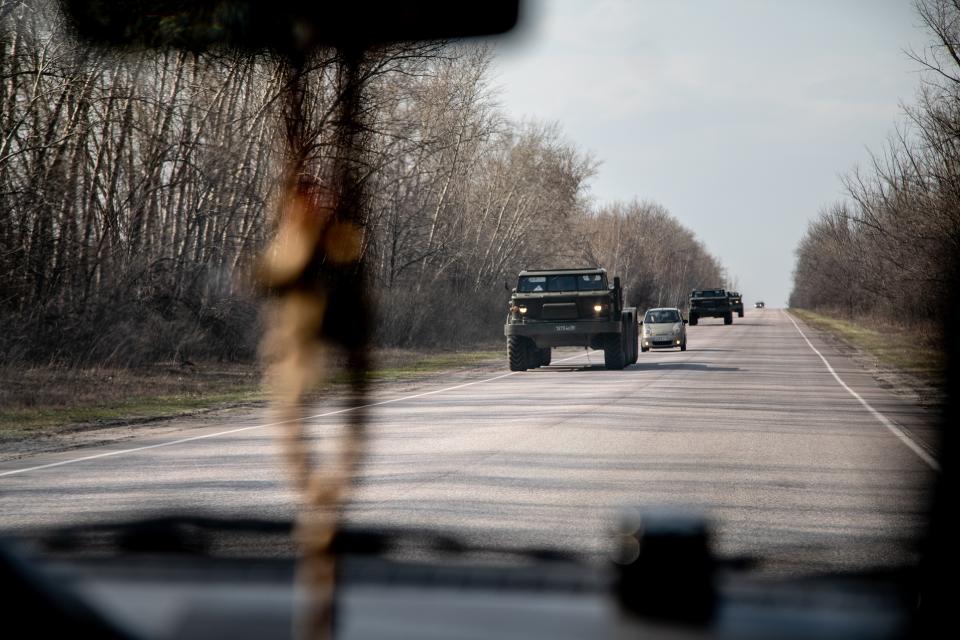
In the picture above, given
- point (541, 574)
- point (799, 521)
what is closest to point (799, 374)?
point (799, 521)

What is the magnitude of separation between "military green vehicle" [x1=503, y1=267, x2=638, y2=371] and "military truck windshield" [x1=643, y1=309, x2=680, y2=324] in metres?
11.2

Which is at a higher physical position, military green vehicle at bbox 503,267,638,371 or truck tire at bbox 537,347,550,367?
military green vehicle at bbox 503,267,638,371

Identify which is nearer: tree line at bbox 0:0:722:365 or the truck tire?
tree line at bbox 0:0:722:365

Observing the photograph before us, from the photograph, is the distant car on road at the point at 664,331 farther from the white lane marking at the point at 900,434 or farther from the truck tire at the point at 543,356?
the white lane marking at the point at 900,434

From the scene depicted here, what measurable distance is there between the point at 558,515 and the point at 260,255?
21870mm

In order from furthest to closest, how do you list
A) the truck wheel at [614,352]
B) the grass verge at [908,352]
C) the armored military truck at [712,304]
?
1. the armored military truck at [712,304]
2. the truck wheel at [614,352]
3. the grass verge at [908,352]

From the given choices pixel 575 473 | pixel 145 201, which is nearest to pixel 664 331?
pixel 145 201

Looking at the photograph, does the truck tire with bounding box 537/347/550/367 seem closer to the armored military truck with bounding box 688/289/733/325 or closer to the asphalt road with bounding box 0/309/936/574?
the asphalt road with bounding box 0/309/936/574

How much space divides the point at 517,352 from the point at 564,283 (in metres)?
2.04

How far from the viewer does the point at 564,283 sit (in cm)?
2667

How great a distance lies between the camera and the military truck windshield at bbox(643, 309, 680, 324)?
38.2 meters

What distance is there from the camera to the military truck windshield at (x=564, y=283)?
26547 mm

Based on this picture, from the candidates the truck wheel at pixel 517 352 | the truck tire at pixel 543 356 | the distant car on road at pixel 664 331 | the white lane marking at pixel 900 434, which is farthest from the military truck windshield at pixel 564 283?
the distant car on road at pixel 664 331

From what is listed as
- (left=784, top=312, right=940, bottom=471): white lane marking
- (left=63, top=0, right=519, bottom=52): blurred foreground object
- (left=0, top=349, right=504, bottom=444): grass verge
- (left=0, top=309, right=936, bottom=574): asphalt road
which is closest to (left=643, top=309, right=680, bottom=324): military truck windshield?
(left=0, top=349, right=504, bottom=444): grass verge
